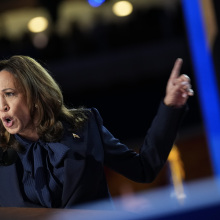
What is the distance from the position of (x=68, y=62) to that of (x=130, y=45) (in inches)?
31.1

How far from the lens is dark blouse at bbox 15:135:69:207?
3.05 feet

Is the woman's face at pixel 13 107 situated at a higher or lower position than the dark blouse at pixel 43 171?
higher

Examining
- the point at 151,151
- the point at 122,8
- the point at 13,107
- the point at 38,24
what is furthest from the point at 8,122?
the point at 38,24

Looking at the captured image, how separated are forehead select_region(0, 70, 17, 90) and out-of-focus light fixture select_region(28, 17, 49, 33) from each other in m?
5.66

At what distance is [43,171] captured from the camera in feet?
3.13

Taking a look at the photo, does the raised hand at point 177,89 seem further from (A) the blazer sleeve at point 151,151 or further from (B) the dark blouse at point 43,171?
(B) the dark blouse at point 43,171

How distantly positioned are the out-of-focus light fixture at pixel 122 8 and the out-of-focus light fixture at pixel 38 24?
3.02ft

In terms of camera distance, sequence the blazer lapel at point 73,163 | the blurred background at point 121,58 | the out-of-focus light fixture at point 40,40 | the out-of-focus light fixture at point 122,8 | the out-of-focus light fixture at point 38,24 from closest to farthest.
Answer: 1. the blazer lapel at point 73,163
2. the blurred background at point 121,58
3. the out-of-focus light fixture at point 40,40
4. the out-of-focus light fixture at point 122,8
5. the out-of-focus light fixture at point 38,24

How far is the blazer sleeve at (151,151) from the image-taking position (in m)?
1.00

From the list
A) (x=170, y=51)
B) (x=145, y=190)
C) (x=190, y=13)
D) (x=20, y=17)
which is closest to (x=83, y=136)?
(x=190, y=13)

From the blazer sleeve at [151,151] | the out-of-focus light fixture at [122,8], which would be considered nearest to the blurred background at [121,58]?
the out-of-focus light fixture at [122,8]

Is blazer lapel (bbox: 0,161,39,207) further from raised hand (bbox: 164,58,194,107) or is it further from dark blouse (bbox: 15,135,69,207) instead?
raised hand (bbox: 164,58,194,107)

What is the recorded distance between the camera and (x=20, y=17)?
7.18m

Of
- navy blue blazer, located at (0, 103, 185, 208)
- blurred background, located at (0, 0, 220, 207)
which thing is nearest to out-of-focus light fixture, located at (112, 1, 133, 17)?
blurred background, located at (0, 0, 220, 207)
